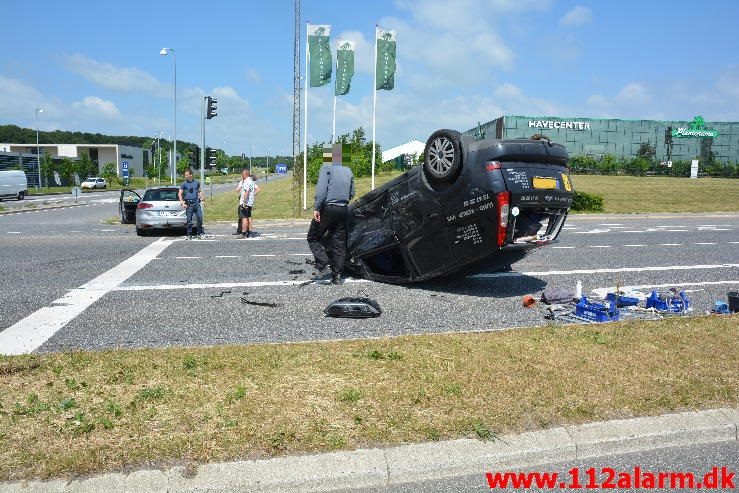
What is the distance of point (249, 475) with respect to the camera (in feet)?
10.4

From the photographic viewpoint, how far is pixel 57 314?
22.2 ft

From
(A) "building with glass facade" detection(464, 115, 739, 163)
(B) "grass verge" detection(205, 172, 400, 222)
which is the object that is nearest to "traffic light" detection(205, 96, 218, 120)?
(B) "grass verge" detection(205, 172, 400, 222)

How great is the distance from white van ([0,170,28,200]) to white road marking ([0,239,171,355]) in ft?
121

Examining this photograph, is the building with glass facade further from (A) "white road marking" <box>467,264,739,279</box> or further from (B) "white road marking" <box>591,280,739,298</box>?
(B) "white road marking" <box>591,280,739,298</box>

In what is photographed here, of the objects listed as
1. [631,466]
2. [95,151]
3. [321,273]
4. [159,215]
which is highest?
[95,151]

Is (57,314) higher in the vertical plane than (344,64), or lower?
lower

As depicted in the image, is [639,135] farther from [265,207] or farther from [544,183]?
[544,183]

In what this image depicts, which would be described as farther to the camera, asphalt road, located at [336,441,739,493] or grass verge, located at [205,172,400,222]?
grass verge, located at [205,172,400,222]

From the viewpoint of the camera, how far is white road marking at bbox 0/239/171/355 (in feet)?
18.4

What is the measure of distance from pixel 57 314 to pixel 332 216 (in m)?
3.63

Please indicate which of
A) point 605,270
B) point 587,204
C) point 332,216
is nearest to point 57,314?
point 332,216

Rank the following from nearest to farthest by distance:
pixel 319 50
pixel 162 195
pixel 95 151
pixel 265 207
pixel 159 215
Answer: pixel 159 215 → pixel 162 195 → pixel 319 50 → pixel 265 207 → pixel 95 151

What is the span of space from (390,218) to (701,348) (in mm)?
4151

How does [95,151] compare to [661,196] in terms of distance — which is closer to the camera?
[661,196]
